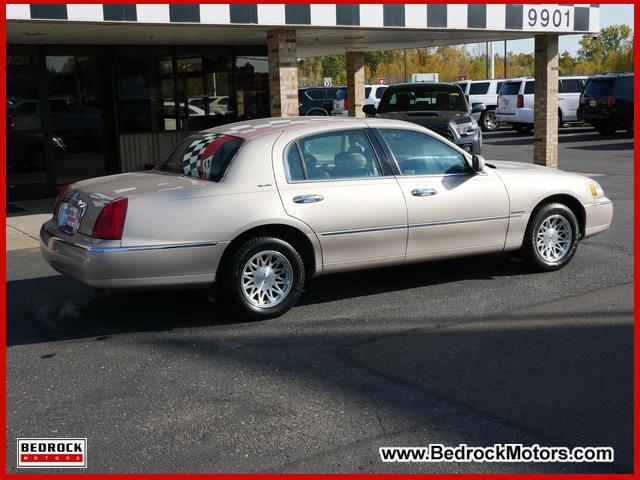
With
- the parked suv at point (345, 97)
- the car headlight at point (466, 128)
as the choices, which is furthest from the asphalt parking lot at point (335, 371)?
the parked suv at point (345, 97)

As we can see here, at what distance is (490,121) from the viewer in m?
30.3

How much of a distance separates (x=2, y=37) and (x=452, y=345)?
6.79m

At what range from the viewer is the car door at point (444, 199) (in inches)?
278

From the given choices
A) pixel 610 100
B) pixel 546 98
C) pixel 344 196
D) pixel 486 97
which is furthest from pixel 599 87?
pixel 344 196

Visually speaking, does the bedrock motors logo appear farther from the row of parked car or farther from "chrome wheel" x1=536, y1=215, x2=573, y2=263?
the row of parked car

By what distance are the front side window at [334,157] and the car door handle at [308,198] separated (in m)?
0.18

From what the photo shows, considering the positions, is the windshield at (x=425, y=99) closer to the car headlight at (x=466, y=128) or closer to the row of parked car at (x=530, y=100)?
the car headlight at (x=466, y=128)

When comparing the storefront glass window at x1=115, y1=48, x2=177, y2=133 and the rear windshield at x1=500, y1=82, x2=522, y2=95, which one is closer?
the storefront glass window at x1=115, y1=48, x2=177, y2=133

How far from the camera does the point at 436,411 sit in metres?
4.62

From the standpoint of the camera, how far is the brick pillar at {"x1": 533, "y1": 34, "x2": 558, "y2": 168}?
1456 cm

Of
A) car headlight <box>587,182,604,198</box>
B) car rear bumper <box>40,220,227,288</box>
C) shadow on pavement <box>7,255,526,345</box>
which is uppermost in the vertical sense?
car headlight <box>587,182,604,198</box>

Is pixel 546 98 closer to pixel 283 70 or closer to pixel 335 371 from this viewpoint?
pixel 283 70

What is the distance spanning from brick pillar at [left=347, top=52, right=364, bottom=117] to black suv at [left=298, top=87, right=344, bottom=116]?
37.5 ft

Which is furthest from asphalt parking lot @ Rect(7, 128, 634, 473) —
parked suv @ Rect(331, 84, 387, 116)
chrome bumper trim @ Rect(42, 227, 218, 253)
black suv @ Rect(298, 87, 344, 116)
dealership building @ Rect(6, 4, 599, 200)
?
black suv @ Rect(298, 87, 344, 116)
